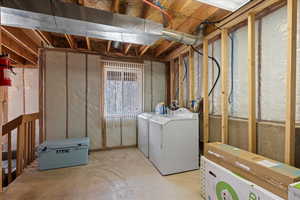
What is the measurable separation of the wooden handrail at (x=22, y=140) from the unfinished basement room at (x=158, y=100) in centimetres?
2

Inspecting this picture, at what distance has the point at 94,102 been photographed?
11.5 ft

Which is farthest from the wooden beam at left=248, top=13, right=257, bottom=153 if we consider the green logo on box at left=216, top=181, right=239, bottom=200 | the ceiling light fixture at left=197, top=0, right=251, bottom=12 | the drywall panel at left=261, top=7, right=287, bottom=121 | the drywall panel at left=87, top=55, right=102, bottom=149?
the drywall panel at left=87, top=55, right=102, bottom=149

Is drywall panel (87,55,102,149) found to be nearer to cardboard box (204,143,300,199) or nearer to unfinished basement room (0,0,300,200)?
unfinished basement room (0,0,300,200)

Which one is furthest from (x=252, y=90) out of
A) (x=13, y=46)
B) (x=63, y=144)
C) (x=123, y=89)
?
(x=13, y=46)

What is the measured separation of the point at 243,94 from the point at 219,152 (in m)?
0.97

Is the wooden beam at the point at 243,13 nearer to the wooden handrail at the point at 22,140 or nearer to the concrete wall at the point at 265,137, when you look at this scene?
the concrete wall at the point at 265,137

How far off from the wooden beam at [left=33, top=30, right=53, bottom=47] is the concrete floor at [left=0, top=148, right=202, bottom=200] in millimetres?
2561

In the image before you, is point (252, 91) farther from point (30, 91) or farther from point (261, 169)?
point (30, 91)

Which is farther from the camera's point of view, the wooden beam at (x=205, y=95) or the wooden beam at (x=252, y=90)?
the wooden beam at (x=205, y=95)

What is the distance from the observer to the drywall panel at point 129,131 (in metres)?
3.78

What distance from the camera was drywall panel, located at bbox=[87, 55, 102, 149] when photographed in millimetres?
3480

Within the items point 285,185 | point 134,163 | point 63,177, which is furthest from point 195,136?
point 63,177

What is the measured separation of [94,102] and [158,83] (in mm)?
1826

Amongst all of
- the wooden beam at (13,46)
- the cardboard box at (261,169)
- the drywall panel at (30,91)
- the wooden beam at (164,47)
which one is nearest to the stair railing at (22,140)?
the wooden beam at (13,46)
